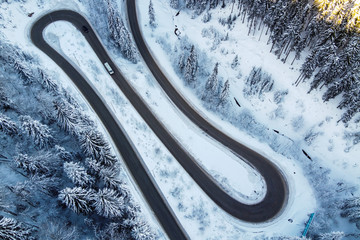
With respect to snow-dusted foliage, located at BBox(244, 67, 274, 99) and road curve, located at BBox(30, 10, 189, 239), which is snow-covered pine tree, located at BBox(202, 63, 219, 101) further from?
road curve, located at BBox(30, 10, 189, 239)

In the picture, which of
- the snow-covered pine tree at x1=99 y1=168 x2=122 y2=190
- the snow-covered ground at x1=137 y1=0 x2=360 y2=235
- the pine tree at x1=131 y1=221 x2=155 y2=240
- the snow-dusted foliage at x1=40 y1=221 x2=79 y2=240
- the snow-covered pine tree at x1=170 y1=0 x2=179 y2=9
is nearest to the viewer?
the snow-dusted foliage at x1=40 y1=221 x2=79 y2=240

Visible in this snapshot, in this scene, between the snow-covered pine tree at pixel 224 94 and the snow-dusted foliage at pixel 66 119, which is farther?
the snow-covered pine tree at pixel 224 94

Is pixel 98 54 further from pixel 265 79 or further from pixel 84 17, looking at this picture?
pixel 265 79

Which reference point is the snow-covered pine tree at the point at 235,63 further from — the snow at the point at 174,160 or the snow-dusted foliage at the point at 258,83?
the snow at the point at 174,160

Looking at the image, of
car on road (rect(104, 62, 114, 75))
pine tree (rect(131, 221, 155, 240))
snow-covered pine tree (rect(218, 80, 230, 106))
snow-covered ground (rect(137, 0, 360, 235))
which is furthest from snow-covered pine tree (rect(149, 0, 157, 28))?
pine tree (rect(131, 221, 155, 240))

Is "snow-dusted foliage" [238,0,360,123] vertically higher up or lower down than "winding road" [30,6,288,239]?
higher up

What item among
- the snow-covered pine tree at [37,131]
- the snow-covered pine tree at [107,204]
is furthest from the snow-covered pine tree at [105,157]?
the snow-covered pine tree at [37,131]
